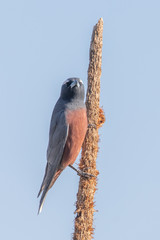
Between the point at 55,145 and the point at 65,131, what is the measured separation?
1.30 feet

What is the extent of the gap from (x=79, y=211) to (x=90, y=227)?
334 millimetres

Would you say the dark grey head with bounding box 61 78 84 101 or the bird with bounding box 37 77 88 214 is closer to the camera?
the bird with bounding box 37 77 88 214

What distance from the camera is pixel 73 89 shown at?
799 cm

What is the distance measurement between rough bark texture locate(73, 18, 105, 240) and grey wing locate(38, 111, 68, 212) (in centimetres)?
68

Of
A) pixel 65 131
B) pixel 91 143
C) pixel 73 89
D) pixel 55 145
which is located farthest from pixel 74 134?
pixel 73 89

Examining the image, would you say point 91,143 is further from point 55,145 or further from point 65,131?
point 55,145

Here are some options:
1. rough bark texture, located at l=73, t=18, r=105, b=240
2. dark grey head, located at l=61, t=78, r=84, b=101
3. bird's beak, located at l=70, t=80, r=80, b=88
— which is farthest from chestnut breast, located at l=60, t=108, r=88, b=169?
bird's beak, located at l=70, t=80, r=80, b=88

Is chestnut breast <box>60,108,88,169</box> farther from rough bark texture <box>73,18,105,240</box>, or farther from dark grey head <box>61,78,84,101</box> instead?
dark grey head <box>61,78,84,101</box>

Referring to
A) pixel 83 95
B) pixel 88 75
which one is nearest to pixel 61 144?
pixel 83 95

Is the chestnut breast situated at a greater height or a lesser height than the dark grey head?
lesser

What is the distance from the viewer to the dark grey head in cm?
791

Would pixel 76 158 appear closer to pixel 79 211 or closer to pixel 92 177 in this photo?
pixel 92 177

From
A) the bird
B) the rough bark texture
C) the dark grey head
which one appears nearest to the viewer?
the rough bark texture

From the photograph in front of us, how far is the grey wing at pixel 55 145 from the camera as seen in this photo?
798cm
